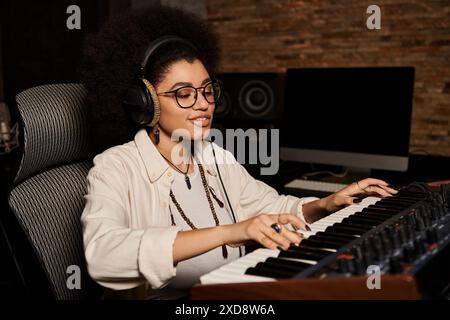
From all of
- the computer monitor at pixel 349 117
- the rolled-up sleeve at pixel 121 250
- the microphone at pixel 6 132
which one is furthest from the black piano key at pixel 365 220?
the microphone at pixel 6 132

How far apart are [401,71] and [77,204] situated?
1.96 metres

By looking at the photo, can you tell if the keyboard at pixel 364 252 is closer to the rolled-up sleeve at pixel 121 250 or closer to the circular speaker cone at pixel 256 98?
the rolled-up sleeve at pixel 121 250

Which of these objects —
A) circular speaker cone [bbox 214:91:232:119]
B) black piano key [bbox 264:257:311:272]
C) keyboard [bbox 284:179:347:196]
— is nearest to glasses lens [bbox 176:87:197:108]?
black piano key [bbox 264:257:311:272]

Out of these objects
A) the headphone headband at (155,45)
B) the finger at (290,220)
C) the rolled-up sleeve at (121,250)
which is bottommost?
the rolled-up sleeve at (121,250)

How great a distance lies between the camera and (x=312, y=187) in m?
2.83

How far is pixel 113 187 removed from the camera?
1.53m

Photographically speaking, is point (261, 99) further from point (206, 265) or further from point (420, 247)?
point (420, 247)

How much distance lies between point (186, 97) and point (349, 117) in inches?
66.0

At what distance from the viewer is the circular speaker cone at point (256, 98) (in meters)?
3.62

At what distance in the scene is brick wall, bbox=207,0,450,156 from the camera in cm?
342

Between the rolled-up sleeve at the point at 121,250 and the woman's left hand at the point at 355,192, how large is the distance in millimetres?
672

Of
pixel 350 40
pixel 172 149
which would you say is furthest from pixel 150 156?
pixel 350 40

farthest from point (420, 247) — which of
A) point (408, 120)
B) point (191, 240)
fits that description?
point (408, 120)

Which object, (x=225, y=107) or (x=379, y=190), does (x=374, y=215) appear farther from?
(x=225, y=107)
